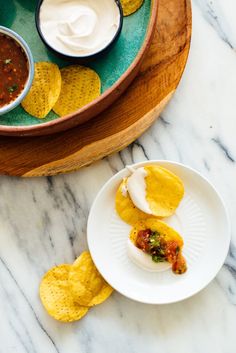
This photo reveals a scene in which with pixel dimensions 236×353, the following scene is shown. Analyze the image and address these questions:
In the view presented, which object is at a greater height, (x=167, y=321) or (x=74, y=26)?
(x=74, y=26)

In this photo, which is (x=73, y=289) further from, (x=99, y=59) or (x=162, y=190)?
(x=99, y=59)

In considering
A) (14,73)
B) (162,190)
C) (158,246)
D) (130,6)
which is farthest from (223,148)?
(14,73)

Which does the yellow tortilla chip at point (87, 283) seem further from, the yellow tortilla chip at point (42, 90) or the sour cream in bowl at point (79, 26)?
the sour cream in bowl at point (79, 26)

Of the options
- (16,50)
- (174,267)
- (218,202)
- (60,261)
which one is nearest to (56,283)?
(60,261)

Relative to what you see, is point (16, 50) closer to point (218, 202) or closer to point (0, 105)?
point (0, 105)

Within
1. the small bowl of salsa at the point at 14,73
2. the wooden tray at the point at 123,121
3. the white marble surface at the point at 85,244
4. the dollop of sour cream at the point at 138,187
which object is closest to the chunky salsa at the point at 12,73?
the small bowl of salsa at the point at 14,73

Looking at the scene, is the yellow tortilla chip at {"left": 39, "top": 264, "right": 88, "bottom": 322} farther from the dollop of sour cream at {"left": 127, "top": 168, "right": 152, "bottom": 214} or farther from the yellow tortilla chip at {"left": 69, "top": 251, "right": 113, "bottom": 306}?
the dollop of sour cream at {"left": 127, "top": 168, "right": 152, "bottom": 214}
